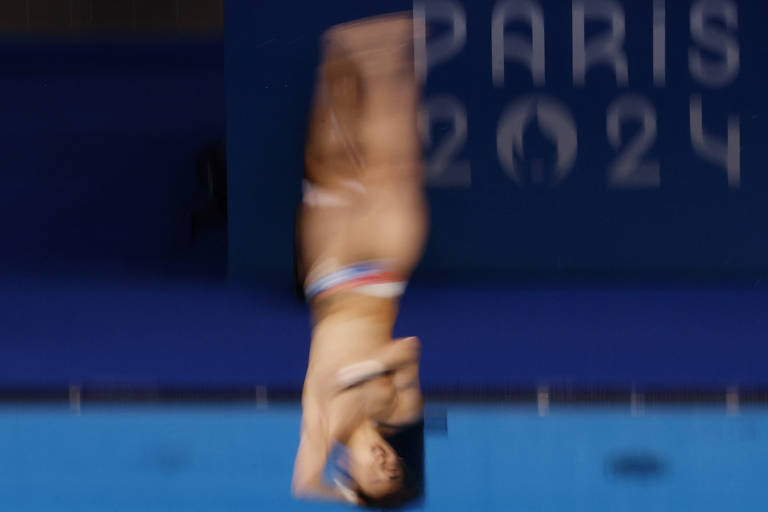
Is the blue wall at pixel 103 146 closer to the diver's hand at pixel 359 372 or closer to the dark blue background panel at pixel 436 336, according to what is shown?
the dark blue background panel at pixel 436 336

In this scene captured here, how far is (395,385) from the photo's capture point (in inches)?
57.5

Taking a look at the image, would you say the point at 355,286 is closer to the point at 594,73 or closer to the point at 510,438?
the point at 510,438

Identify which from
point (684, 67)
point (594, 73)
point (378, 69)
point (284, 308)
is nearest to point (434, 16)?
point (594, 73)

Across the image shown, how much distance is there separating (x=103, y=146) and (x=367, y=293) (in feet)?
13.7

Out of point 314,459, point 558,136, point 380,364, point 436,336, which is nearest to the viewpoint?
point 380,364

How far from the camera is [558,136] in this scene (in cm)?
357

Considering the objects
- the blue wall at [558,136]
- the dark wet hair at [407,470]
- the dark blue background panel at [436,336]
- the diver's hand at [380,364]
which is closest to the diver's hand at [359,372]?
the diver's hand at [380,364]

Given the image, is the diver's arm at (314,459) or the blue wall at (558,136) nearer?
the diver's arm at (314,459)

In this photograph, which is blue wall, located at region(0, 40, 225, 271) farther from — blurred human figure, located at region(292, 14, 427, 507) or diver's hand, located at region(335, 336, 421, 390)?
diver's hand, located at region(335, 336, 421, 390)

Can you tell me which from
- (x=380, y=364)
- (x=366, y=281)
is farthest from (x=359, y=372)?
(x=366, y=281)

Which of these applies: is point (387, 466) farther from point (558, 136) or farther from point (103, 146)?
point (103, 146)

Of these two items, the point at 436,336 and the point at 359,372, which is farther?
the point at 436,336

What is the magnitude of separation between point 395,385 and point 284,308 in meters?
1.71

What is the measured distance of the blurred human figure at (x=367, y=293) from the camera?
1.48 m
